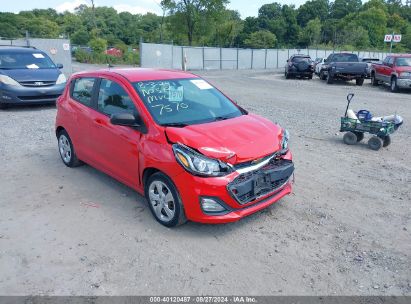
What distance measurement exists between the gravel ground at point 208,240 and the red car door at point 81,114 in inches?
19.3

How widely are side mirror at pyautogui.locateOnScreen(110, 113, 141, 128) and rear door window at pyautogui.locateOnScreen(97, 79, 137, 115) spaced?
174 mm

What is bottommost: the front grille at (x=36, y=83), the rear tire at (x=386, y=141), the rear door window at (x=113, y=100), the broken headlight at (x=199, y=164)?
the rear tire at (x=386, y=141)

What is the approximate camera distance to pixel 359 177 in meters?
5.81

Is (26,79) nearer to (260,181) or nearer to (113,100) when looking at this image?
(113,100)

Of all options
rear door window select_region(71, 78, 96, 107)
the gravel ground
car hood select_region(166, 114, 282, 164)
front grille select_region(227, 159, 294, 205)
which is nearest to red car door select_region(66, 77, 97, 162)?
rear door window select_region(71, 78, 96, 107)

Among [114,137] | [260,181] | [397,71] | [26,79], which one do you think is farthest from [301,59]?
[260,181]

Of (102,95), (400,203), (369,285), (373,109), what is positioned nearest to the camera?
(369,285)

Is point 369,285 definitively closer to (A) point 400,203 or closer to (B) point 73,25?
(A) point 400,203

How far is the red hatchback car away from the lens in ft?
12.7

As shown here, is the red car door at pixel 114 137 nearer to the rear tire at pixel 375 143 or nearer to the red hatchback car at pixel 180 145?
the red hatchback car at pixel 180 145

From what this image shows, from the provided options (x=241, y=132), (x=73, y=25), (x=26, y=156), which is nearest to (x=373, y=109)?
(x=241, y=132)

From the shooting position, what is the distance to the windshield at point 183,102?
14.8 feet

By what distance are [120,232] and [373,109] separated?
10.8m

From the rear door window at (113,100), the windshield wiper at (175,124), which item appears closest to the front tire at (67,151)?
the rear door window at (113,100)
